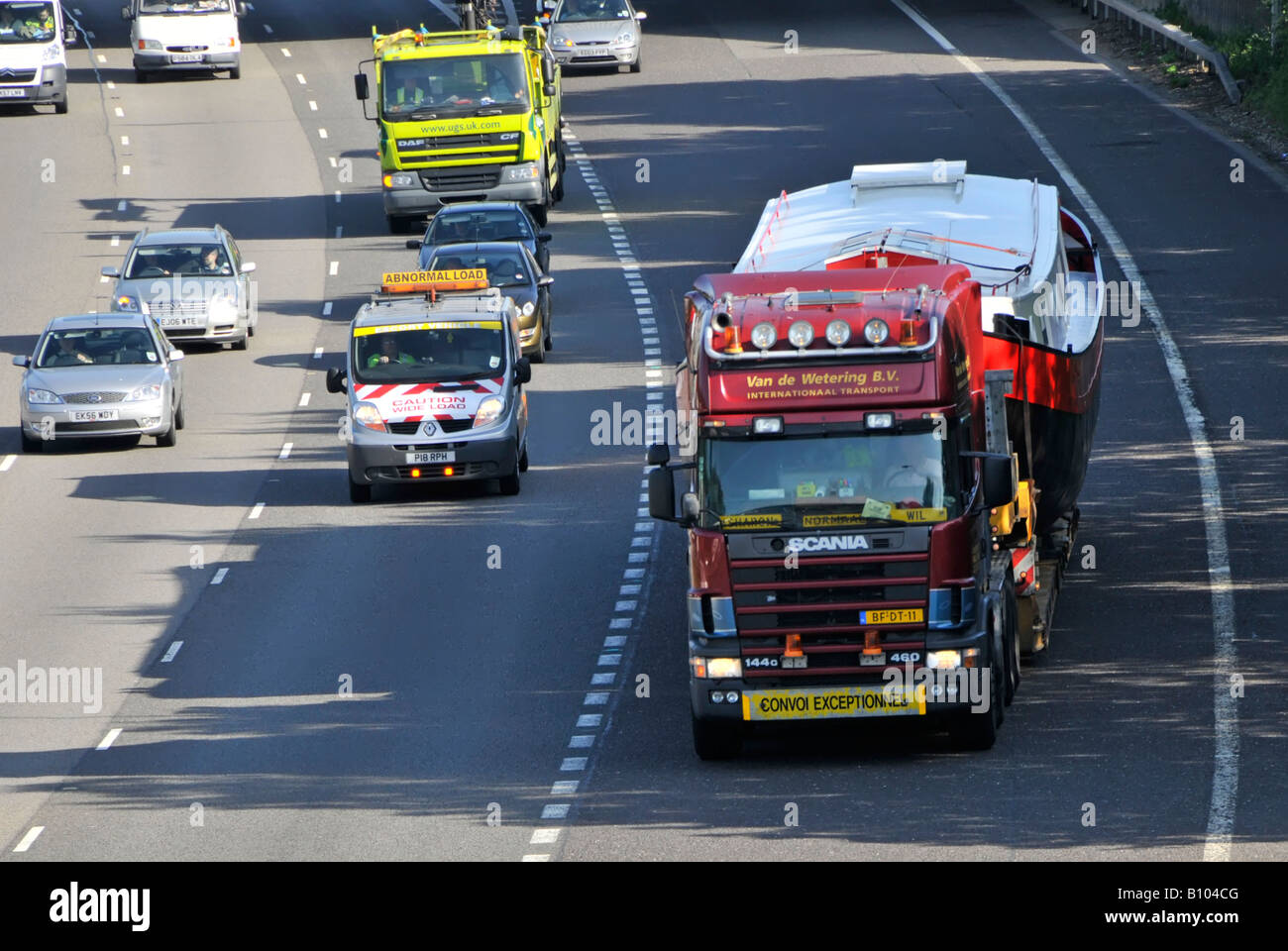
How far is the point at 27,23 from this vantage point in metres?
56.0

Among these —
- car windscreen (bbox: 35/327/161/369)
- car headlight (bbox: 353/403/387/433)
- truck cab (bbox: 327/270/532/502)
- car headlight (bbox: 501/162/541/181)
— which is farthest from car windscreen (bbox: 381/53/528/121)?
car headlight (bbox: 353/403/387/433)

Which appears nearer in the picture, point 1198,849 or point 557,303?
point 1198,849

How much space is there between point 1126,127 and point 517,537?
2536 centimetres

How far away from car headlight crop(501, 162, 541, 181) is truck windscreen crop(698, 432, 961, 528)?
87.1ft

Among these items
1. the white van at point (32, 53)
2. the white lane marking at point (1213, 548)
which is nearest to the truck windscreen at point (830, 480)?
the white lane marking at point (1213, 548)

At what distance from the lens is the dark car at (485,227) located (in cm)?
3922

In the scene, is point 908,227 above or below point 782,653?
above

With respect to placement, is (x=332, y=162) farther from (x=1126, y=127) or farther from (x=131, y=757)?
(x=131, y=757)

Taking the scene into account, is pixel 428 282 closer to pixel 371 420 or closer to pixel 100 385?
pixel 371 420

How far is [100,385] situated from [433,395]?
584 cm

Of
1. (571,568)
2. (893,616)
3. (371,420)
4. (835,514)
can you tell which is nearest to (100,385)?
(371,420)

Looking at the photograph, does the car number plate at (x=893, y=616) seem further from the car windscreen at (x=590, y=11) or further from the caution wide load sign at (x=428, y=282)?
A: the car windscreen at (x=590, y=11)

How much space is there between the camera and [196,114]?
57.2m

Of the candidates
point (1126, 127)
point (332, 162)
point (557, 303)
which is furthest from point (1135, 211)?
point (332, 162)
